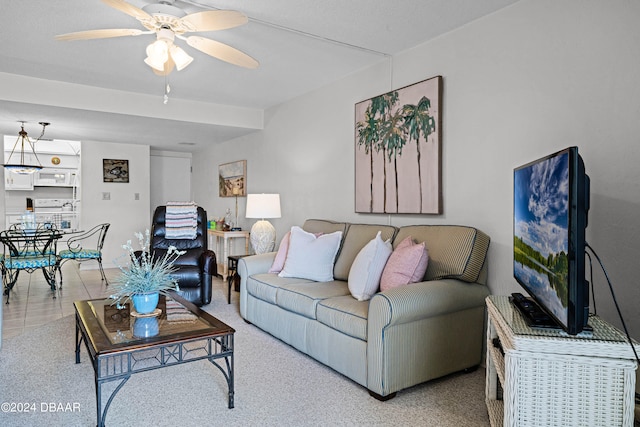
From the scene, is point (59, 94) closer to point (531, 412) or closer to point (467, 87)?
point (467, 87)

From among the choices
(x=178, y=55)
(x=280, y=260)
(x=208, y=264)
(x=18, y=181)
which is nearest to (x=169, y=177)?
(x=18, y=181)

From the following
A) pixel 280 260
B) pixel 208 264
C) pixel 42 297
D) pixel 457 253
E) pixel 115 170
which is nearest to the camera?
pixel 457 253

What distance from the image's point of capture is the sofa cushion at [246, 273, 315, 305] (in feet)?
11.1

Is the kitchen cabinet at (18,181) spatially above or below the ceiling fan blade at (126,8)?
below

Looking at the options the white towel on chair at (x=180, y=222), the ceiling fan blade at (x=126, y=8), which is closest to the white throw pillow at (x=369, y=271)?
the ceiling fan blade at (x=126, y=8)

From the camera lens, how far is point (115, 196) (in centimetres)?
734

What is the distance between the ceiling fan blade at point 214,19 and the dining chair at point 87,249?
4131 mm

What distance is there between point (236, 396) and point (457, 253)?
1.62 meters

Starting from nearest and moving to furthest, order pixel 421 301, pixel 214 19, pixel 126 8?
pixel 126 8 < pixel 214 19 < pixel 421 301

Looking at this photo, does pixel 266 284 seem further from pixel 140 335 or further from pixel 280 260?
pixel 140 335

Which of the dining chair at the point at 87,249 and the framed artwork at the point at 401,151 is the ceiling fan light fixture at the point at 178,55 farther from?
the dining chair at the point at 87,249

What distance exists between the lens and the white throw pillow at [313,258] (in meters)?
3.52

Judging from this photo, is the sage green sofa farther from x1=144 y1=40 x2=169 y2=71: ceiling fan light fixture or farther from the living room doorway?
the living room doorway

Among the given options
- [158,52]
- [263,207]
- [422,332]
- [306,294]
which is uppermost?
[158,52]
